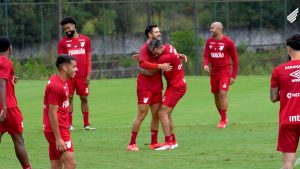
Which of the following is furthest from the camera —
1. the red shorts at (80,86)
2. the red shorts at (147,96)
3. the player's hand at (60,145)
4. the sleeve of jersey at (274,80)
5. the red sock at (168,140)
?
the red shorts at (80,86)

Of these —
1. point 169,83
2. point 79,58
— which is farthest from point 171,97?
point 79,58

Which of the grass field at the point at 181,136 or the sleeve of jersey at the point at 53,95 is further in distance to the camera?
the grass field at the point at 181,136

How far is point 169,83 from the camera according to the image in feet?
50.4

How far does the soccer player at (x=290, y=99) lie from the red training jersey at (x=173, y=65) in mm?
4801

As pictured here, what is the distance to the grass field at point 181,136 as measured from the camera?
43.8ft


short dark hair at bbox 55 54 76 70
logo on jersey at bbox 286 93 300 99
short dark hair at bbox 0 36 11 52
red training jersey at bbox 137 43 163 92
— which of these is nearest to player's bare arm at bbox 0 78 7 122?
short dark hair at bbox 0 36 11 52

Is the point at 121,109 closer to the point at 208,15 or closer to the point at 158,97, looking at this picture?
the point at 158,97

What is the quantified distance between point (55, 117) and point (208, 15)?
97.6 ft

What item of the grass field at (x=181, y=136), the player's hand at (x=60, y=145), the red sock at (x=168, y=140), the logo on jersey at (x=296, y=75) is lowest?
the grass field at (x=181, y=136)

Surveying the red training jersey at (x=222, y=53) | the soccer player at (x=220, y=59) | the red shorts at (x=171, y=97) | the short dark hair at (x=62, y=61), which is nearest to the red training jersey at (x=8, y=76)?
the short dark hair at (x=62, y=61)

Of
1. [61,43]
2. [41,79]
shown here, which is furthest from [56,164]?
[41,79]

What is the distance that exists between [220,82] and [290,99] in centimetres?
833

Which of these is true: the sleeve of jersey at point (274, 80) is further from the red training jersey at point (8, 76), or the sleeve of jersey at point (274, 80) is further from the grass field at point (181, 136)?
the red training jersey at point (8, 76)

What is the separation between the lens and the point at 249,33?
39.3m
